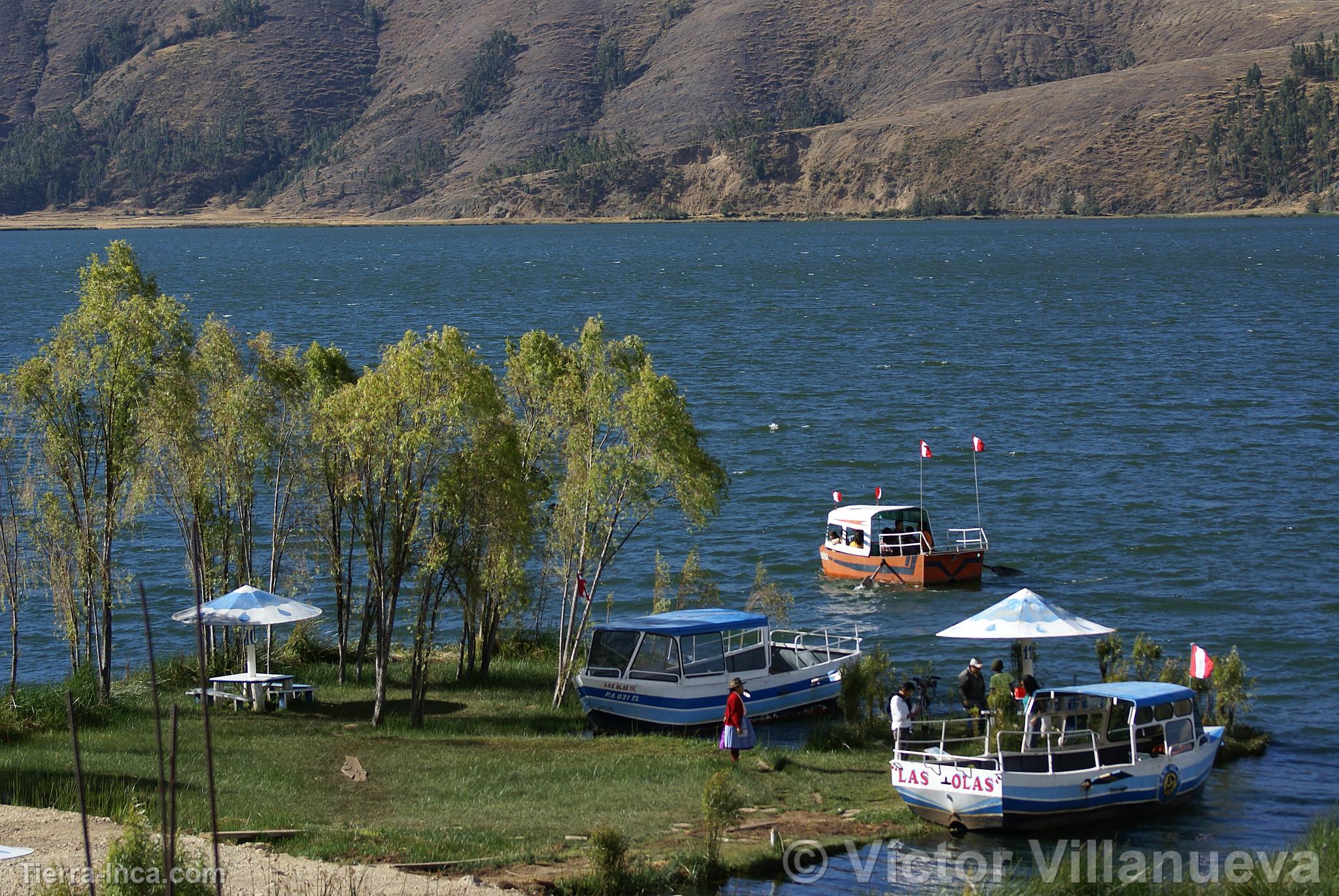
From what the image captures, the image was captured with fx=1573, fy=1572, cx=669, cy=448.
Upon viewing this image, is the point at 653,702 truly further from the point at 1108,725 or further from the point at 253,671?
the point at 1108,725

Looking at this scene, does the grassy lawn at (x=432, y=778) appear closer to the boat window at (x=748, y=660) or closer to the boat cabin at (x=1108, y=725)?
the boat window at (x=748, y=660)

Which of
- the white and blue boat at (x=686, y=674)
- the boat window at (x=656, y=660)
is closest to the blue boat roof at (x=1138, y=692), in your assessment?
the white and blue boat at (x=686, y=674)

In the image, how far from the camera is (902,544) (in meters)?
38.6

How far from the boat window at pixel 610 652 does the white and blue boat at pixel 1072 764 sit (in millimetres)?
5790

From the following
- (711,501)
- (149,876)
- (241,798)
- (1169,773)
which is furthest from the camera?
(711,501)

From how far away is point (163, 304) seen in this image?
81.4 feet

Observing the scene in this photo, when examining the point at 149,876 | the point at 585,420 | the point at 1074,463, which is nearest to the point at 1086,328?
the point at 1074,463

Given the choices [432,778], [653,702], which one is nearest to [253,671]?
[432,778]

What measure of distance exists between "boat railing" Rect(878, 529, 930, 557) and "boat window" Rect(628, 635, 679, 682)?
44.6 ft

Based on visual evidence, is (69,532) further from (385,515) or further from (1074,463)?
(1074,463)

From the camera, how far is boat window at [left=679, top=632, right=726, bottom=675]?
2547 centimetres

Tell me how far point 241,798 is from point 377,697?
4995 millimetres

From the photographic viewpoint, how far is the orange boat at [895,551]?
37438 mm

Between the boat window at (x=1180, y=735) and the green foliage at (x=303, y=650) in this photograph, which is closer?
the boat window at (x=1180, y=735)
